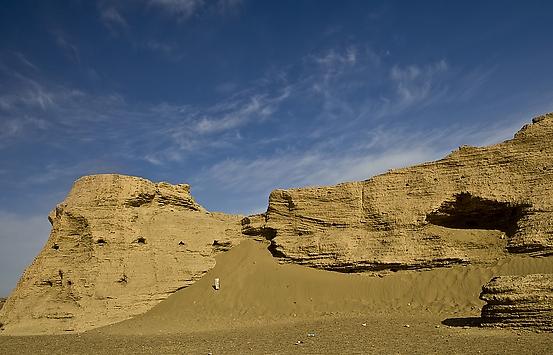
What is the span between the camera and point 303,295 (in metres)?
20.7

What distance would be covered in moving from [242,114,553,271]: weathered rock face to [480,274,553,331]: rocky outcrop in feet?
20.8

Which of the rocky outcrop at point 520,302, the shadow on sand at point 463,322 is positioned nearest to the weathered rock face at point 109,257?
the shadow on sand at point 463,322

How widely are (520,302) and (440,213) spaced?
9.02m

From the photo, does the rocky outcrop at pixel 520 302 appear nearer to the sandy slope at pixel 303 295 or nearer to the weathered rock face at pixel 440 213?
the sandy slope at pixel 303 295

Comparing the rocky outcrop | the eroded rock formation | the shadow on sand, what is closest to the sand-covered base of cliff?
the shadow on sand

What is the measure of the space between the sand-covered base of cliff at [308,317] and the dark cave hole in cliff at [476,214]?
214cm

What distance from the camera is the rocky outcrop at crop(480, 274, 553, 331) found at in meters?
11.1

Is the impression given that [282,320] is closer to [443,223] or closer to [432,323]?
[432,323]

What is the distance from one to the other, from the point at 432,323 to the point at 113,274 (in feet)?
42.7

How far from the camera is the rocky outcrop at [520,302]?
11078 millimetres

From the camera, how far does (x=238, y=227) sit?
85.2 feet

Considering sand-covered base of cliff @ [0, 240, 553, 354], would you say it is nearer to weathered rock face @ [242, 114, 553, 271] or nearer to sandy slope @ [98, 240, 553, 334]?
sandy slope @ [98, 240, 553, 334]

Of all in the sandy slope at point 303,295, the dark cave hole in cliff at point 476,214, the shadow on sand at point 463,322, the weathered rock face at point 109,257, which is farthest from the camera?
the weathered rock face at point 109,257

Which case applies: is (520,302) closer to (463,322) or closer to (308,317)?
(463,322)
